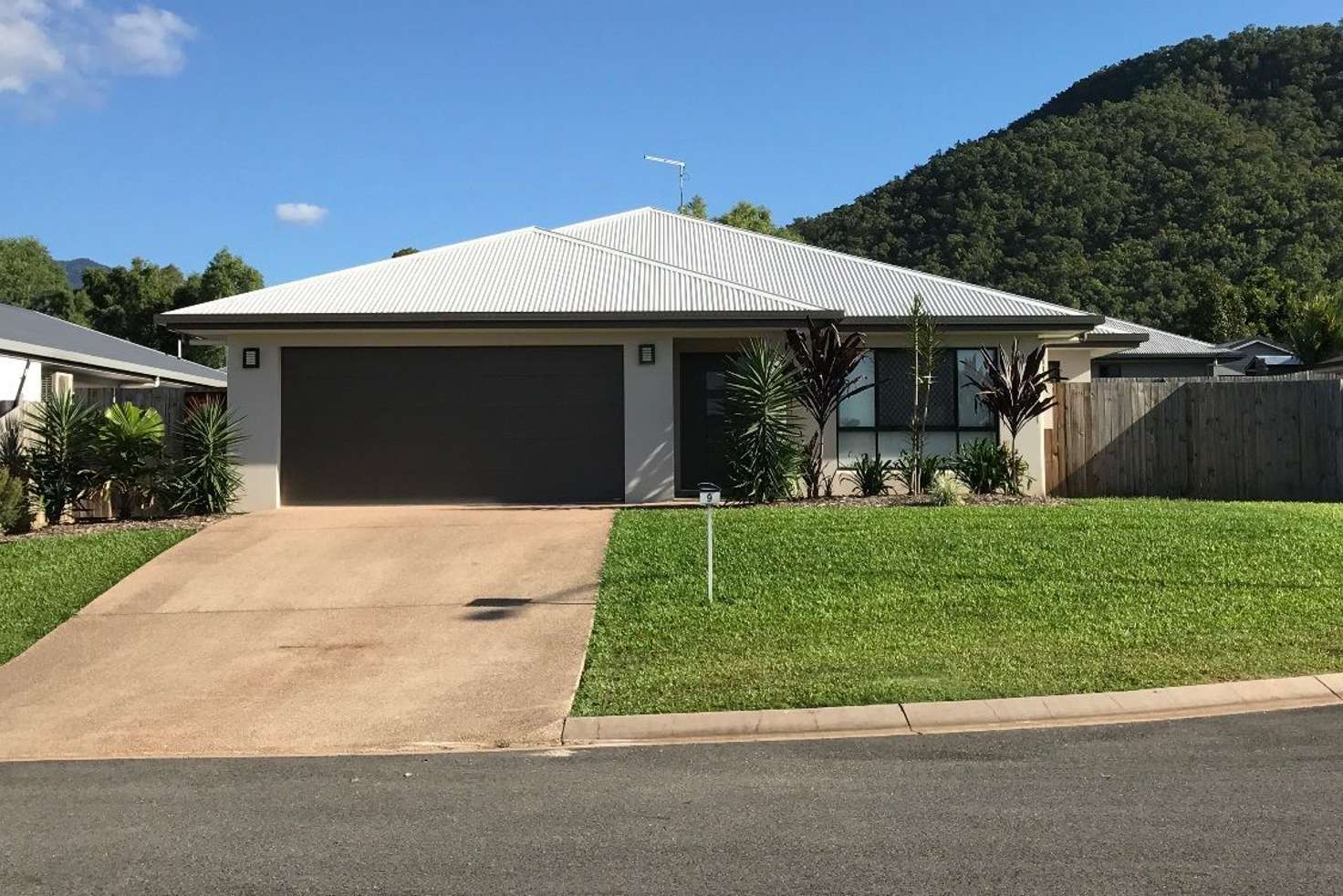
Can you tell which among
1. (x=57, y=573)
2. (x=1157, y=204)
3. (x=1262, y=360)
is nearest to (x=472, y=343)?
(x=57, y=573)

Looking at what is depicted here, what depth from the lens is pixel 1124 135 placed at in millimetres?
45844

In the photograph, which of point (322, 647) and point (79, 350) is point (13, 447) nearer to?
point (79, 350)

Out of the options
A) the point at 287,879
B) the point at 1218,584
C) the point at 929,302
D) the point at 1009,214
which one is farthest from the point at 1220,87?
the point at 287,879

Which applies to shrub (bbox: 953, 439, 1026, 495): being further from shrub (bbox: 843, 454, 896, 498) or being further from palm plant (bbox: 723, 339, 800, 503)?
palm plant (bbox: 723, 339, 800, 503)

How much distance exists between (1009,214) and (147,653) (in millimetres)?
38667

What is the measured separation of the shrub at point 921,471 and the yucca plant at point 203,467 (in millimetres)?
9188

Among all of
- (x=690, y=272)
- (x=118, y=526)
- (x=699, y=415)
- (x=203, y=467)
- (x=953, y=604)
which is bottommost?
(x=953, y=604)

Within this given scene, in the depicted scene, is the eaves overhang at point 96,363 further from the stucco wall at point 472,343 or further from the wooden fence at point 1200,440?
the wooden fence at point 1200,440

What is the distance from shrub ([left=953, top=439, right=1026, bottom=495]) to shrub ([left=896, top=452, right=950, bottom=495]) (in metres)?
0.30


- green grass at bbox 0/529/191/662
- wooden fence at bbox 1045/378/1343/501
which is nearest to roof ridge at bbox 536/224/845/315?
wooden fence at bbox 1045/378/1343/501

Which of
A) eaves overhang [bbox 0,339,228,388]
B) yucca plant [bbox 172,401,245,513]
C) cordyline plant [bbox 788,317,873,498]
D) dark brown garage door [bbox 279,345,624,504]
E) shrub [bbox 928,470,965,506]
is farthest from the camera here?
eaves overhang [bbox 0,339,228,388]

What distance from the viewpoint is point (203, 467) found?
14656 mm

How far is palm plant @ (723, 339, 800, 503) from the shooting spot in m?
14.7

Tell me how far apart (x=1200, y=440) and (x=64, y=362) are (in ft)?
63.1
